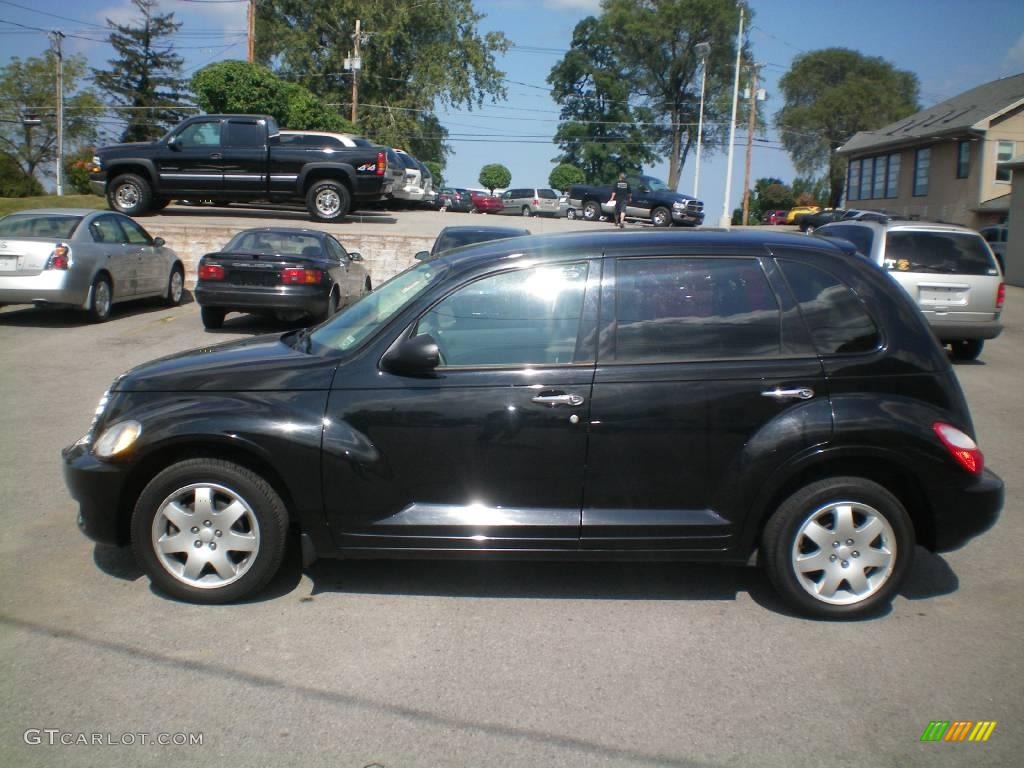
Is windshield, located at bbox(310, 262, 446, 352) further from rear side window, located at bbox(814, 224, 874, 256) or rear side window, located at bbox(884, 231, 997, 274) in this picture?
rear side window, located at bbox(884, 231, 997, 274)

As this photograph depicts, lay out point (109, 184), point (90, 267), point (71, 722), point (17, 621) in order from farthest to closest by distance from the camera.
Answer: point (109, 184), point (90, 267), point (17, 621), point (71, 722)

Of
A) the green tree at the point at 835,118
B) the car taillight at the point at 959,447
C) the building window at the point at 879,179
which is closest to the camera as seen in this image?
the car taillight at the point at 959,447

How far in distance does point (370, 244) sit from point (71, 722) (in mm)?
16706

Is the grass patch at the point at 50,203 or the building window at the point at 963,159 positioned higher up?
the building window at the point at 963,159

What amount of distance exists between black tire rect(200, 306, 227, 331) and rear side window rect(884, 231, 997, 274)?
30.0 ft

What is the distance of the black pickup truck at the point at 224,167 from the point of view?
69.2ft

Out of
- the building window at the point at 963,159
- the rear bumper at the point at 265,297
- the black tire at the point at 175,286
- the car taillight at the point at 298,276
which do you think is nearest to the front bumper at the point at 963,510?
the rear bumper at the point at 265,297

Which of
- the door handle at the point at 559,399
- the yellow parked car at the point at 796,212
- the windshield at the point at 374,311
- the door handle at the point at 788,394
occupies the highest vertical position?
the yellow parked car at the point at 796,212

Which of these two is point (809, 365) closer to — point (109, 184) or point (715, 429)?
point (715, 429)

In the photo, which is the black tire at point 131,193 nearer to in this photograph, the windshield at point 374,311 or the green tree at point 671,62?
the windshield at point 374,311

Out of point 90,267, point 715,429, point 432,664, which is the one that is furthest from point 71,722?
point 90,267

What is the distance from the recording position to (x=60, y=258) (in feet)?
42.6

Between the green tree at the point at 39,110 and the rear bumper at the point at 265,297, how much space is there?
2464 inches

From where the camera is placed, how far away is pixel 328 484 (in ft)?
15.1
